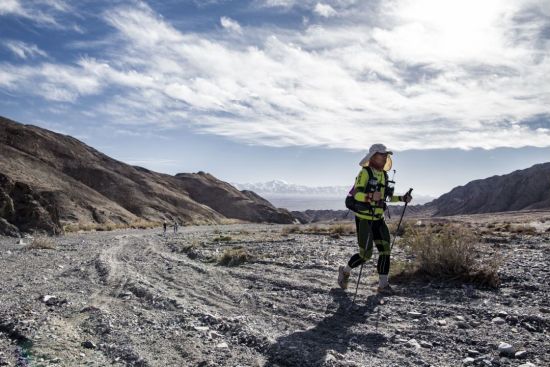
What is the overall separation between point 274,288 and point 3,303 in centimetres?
487

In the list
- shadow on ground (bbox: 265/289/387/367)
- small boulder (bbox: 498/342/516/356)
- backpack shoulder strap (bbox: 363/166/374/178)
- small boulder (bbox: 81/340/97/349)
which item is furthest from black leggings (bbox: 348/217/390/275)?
small boulder (bbox: 81/340/97/349)

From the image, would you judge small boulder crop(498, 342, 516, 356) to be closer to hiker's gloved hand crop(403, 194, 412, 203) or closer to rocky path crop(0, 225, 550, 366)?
rocky path crop(0, 225, 550, 366)

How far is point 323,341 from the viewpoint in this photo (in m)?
5.37

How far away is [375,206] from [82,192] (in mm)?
72519

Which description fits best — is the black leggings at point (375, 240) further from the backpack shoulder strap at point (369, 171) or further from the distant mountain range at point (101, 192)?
the distant mountain range at point (101, 192)

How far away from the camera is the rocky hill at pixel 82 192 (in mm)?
29625

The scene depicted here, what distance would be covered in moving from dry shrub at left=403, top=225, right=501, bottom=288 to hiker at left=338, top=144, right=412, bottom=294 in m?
1.52

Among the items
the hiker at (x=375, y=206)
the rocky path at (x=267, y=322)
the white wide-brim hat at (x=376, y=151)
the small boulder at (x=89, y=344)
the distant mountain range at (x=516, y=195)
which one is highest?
the distant mountain range at (x=516, y=195)

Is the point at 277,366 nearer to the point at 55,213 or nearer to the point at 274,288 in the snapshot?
the point at 274,288

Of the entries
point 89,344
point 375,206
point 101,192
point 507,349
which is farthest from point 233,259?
point 101,192

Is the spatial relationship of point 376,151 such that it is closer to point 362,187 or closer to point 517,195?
point 362,187

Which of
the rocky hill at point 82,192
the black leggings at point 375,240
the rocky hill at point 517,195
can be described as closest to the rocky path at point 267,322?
the black leggings at point 375,240

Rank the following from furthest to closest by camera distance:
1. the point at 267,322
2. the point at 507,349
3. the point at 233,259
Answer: the point at 233,259
the point at 267,322
the point at 507,349

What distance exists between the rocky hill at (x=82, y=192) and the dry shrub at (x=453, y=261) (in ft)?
82.8
